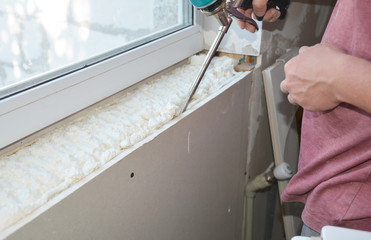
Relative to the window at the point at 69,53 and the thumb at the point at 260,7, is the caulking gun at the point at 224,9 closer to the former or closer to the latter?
the thumb at the point at 260,7

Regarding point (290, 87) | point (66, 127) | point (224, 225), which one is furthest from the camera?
point (224, 225)

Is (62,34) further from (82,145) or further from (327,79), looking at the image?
(327,79)

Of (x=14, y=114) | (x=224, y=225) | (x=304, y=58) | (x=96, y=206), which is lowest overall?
(x=224, y=225)

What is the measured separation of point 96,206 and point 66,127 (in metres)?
0.19

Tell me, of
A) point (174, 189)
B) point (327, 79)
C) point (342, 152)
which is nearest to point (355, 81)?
point (327, 79)

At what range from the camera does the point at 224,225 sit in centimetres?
112

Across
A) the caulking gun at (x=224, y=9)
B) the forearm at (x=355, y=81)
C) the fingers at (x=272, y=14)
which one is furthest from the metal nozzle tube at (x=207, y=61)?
the forearm at (x=355, y=81)

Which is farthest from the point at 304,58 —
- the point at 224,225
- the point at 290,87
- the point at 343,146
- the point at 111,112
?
the point at 224,225

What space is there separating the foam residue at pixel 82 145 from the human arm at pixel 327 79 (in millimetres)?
274

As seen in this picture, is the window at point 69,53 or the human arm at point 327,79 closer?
the human arm at point 327,79

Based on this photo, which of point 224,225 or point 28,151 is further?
point 224,225

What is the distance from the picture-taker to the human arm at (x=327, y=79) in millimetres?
502

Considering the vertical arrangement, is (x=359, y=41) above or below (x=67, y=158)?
above

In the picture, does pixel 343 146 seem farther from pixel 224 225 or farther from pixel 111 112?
pixel 224 225
